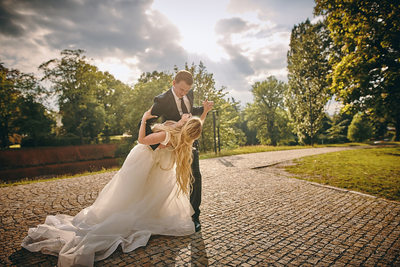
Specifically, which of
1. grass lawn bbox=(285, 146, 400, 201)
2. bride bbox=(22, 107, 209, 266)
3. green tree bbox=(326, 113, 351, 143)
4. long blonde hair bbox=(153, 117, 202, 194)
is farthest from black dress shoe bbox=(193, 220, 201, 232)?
green tree bbox=(326, 113, 351, 143)

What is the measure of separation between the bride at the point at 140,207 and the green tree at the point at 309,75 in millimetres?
23806

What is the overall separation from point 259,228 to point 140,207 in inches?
76.5

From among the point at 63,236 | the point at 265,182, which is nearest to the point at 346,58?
the point at 265,182

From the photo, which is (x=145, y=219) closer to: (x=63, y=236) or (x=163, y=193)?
(x=163, y=193)

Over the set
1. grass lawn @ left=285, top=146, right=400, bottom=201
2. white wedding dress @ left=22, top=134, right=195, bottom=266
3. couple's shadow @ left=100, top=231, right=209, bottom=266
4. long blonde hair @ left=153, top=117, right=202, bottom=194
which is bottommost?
grass lawn @ left=285, top=146, right=400, bottom=201

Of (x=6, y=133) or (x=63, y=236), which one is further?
(x=6, y=133)

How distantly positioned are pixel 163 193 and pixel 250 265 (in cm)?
163

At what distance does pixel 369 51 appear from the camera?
33.0 ft

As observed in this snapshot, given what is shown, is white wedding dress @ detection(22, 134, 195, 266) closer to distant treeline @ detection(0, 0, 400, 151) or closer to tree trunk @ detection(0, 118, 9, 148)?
distant treeline @ detection(0, 0, 400, 151)

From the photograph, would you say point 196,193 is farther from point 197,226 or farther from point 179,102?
point 179,102

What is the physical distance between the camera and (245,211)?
3922 millimetres

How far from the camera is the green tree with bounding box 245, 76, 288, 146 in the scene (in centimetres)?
3781

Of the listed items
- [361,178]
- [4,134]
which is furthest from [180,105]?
[4,134]

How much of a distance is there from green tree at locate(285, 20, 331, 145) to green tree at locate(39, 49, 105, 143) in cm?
2745
